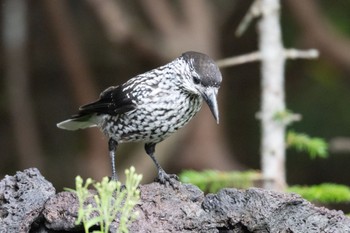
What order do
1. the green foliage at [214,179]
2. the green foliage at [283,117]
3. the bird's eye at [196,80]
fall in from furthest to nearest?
the green foliage at [283,117]
the green foliage at [214,179]
the bird's eye at [196,80]

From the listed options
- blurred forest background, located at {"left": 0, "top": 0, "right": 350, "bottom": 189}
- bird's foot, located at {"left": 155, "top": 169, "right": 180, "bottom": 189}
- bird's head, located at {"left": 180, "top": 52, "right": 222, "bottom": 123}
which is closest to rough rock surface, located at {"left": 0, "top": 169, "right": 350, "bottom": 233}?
bird's foot, located at {"left": 155, "top": 169, "right": 180, "bottom": 189}

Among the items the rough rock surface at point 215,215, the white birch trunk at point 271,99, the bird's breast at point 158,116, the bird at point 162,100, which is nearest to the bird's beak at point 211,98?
the bird at point 162,100

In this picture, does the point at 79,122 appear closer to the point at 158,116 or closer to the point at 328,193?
the point at 158,116

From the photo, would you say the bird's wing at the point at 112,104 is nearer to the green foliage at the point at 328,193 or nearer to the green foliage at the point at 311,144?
the green foliage at the point at 328,193

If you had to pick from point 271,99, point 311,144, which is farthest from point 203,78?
point 271,99

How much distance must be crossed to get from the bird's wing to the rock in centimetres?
97

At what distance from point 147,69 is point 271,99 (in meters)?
3.02

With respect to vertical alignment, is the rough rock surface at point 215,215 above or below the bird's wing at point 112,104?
below

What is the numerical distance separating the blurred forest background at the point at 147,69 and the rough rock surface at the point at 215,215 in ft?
15.4

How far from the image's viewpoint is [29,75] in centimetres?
920

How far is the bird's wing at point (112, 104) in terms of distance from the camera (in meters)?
4.29

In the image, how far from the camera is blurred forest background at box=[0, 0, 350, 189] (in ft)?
27.2

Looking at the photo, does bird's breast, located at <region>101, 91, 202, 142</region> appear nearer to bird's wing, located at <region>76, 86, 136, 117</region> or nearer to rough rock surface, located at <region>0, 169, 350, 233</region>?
bird's wing, located at <region>76, 86, 136, 117</region>

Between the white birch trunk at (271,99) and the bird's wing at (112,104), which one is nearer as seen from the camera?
the bird's wing at (112,104)
